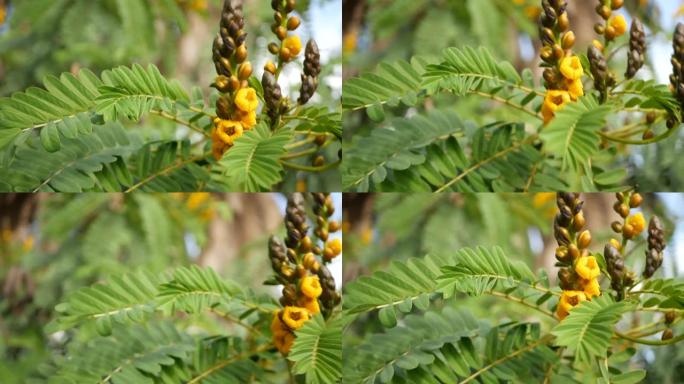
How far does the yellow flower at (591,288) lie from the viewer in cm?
84

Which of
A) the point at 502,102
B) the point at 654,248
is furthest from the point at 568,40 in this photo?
the point at 654,248

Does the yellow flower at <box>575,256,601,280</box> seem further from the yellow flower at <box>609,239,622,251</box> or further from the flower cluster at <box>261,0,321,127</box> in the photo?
the flower cluster at <box>261,0,321,127</box>

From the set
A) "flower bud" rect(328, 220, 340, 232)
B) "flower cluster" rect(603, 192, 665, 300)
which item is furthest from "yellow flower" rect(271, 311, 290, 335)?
"flower cluster" rect(603, 192, 665, 300)

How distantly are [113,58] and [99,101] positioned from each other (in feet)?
3.73

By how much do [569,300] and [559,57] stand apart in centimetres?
23

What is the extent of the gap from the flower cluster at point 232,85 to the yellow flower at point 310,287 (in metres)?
0.15

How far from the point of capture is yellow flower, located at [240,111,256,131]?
85cm

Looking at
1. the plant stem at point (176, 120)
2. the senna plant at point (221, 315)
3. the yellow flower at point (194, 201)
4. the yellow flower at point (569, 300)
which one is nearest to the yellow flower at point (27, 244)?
the yellow flower at point (194, 201)

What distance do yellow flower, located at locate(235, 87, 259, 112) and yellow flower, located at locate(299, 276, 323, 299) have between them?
181mm

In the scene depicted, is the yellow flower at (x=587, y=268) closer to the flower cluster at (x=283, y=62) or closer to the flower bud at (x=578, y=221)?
the flower bud at (x=578, y=221)

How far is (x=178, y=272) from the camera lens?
884 millimetres

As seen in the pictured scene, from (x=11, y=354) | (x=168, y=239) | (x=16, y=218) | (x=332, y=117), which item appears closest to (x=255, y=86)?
(x=332, y=117)

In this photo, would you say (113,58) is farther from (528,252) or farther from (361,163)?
(361,163)

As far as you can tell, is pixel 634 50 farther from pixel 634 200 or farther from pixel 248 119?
pixel 248 119
